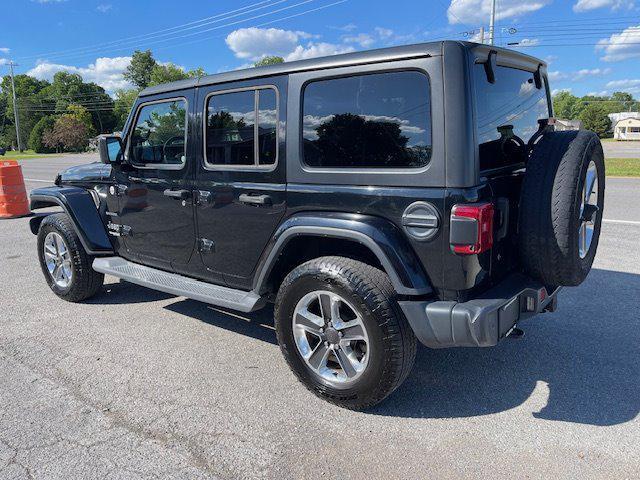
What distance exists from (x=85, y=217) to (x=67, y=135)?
71003 millimetres

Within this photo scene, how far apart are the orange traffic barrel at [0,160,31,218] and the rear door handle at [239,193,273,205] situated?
28.5 feet

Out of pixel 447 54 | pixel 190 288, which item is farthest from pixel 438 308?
pixel 190 288

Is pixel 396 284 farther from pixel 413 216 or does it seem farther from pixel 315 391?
pixel 315 391

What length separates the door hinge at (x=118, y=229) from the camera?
461 cm

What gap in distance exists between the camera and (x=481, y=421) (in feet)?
9.58

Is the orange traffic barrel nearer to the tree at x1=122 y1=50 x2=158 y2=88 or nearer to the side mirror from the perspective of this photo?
the side mirror

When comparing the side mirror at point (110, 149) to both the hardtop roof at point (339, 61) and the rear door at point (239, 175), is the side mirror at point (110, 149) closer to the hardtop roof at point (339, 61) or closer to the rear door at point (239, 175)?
the hardtop roof at point (339, 61)

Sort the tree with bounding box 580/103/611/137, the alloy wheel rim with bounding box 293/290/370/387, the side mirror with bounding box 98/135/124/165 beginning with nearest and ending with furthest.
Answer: the alloy wheel rim with bounding box 293/290/370/387
the side mirror with bounding box 98/135/124/165
the tree with bounding box 580/103/611/137

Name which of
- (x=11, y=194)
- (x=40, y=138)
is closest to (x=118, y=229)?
(x=11, y=194)

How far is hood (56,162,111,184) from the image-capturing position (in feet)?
15.8

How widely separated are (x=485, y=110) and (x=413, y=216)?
0.76m

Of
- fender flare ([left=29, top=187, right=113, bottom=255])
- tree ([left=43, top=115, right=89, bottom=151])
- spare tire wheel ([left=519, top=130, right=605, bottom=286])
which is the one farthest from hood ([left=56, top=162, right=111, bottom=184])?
tree ([left=43, top=115, right=89, bottom=151])

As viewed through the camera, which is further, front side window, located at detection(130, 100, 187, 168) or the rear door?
front side window, located at detection(130, 100, 187, 168)

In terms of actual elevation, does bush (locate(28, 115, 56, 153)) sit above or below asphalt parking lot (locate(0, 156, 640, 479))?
above
